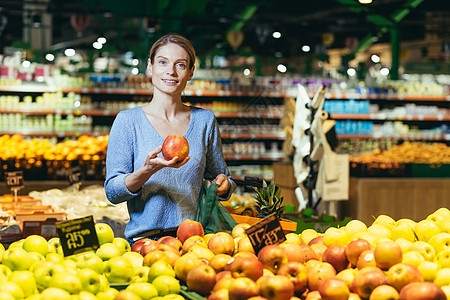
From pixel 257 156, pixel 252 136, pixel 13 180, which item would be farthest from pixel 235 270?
pixel 257 156

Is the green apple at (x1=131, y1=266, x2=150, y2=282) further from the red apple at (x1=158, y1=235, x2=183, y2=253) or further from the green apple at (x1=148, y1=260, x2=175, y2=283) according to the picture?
the red apple at (x1=158, y1=235, x2=183, y2=253)

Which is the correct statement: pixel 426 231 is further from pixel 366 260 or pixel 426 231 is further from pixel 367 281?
pixel 367 281

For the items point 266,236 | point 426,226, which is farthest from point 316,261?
point 426,226

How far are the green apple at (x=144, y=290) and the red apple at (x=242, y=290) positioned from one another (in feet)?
0.70

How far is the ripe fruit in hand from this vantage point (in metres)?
2.22

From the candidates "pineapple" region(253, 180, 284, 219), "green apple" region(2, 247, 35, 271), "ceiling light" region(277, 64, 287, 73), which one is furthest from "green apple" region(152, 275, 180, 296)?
"ceiling light" region(277, 64, 287, 73)

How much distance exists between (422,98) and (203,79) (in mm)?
3805

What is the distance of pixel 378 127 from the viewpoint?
9883 mm

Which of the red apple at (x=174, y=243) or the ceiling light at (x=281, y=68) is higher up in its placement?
the ceiling light at (x=281, y=68)

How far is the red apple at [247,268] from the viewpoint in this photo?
64.4 inches

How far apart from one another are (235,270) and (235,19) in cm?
919

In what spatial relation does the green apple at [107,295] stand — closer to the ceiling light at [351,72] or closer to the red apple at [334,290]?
the red apple at [334,290]

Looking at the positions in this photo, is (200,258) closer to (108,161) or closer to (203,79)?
(108,161)

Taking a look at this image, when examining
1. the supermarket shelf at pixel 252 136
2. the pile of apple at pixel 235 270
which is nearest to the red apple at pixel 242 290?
the pile of apple at pixel 235 270
